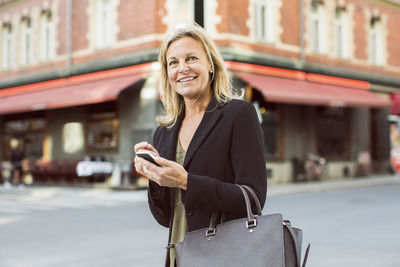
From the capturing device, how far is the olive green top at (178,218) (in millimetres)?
2113

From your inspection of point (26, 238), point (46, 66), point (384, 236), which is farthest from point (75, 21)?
point (384, 236)

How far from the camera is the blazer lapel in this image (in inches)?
78.4

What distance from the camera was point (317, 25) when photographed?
2147cm

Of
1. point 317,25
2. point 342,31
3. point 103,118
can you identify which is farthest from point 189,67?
point 342,31

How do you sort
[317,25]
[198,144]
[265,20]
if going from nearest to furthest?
[198,144] < [265,20] < [317,25]

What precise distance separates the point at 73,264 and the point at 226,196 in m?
4.48

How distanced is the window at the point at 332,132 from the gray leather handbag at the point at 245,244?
770 inches

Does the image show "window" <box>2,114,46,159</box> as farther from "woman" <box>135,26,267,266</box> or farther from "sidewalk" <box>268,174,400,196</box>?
"woman" <box>135,26,267,266</box>

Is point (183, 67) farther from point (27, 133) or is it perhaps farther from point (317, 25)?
point (27, 133)

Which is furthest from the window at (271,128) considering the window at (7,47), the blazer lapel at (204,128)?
the blazer lapel at (204,128)

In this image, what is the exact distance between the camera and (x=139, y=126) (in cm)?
1777

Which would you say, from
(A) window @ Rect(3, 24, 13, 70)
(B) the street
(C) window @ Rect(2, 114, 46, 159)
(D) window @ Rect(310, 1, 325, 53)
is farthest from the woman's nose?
(A) window @ Rect(3, 24, 13, 70)

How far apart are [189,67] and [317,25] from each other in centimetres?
2042

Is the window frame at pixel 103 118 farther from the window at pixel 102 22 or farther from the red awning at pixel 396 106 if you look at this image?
the red awning at pixel 396 106
